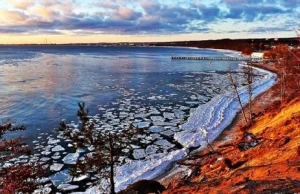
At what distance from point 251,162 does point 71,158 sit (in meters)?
10.7

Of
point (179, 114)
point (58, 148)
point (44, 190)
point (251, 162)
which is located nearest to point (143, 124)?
point (179, 114)

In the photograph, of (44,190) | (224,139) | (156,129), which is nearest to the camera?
(44,190)

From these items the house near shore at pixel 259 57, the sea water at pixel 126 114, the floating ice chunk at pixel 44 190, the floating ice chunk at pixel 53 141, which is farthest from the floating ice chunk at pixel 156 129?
the house near shore at pixel 259 57

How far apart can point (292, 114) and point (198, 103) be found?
16761mm

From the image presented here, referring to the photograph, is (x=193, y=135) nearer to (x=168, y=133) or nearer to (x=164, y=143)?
(x=168, y=133)

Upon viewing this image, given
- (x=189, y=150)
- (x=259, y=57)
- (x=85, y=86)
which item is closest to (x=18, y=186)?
(x=189, y=150)

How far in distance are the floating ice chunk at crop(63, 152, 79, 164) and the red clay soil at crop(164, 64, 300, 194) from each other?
630cm

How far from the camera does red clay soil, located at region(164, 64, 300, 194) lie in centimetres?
1016

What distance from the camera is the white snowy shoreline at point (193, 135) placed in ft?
61.2

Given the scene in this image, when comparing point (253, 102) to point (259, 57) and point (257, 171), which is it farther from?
point (259, 57)

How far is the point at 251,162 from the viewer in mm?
15664

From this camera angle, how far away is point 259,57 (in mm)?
122688

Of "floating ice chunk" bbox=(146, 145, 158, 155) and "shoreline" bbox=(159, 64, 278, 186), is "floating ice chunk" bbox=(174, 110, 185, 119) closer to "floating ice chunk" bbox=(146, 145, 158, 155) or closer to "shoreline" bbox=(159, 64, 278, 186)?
"shoreline" bbox=(159, 64, 278, 186)

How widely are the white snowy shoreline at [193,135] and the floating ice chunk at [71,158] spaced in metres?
2.93
